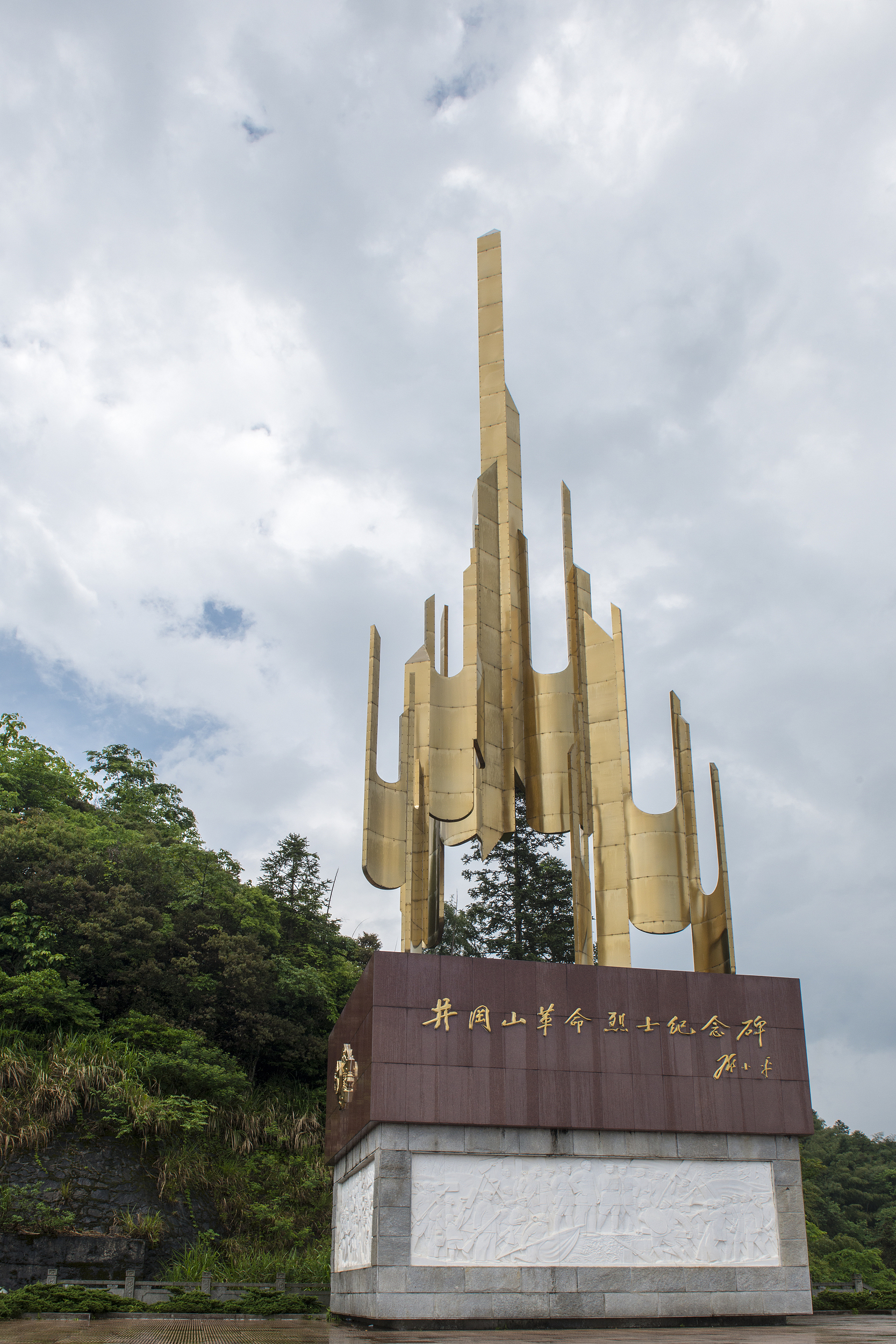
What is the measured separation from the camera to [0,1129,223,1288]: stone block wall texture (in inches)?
587

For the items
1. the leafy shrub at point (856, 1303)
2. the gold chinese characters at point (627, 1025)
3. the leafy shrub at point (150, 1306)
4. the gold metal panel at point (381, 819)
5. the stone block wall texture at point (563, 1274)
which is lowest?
the leafy shrub at point (856, 1303)

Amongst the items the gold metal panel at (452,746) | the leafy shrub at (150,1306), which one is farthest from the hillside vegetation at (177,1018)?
the gold metal panel at (452,746)

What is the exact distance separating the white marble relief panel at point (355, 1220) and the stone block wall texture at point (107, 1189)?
468cm

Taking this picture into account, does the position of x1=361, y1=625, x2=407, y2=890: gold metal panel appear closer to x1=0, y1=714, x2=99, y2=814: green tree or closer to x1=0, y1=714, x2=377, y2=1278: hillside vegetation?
x1=0, y1=714, x2=377, y2=1278: hillside vegetation

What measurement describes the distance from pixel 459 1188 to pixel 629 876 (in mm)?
4061

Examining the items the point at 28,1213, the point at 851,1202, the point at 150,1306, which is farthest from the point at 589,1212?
the point at 851,1202

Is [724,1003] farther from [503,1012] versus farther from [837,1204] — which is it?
[837,1204]

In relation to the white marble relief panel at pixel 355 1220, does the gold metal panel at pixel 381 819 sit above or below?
above

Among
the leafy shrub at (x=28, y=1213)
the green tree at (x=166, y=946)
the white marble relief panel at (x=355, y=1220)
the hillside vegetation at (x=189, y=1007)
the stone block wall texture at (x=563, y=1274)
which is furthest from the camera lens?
the green tree at (x=166, y=946)

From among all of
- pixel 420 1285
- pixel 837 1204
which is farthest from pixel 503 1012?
pixel 837 1204

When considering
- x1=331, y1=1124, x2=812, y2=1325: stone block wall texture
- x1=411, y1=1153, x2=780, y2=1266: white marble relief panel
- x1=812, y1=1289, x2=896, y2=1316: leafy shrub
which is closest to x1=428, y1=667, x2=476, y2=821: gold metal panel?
x1=331, y1=1124, x2=812, y2=1325: stone block wall texture

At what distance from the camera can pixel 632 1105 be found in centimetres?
942

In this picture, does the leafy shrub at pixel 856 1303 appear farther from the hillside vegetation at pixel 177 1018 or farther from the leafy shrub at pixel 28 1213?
the leafy shrub at pixel 28 1213

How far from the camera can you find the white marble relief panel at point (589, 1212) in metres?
8.76
